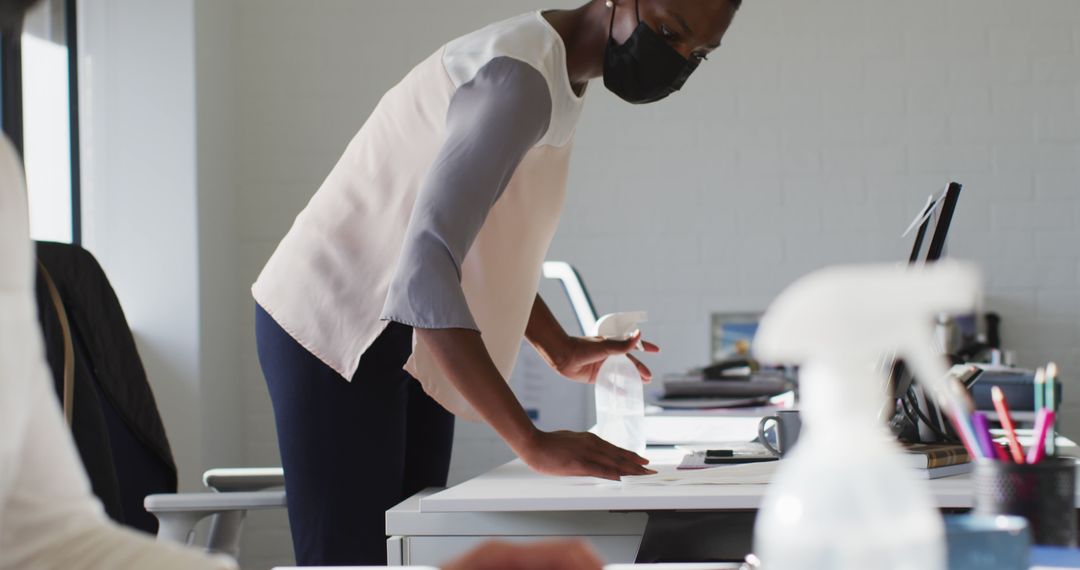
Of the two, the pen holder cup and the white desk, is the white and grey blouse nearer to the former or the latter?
the white desk

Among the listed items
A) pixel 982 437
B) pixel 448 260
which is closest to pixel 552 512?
pixel 448 260

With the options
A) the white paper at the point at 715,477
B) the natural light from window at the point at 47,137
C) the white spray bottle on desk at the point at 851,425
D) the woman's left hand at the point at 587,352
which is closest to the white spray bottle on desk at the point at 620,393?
the woman's left hand at the point at 587,352

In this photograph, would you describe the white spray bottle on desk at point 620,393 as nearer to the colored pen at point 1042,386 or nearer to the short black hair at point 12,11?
the colored pen at point 1042,386

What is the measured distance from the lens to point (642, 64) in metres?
1.57

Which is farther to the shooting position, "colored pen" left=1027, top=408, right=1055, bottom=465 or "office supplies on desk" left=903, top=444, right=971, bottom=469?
"office supplies on desk" left=903, top=444, right=971, bottom=469

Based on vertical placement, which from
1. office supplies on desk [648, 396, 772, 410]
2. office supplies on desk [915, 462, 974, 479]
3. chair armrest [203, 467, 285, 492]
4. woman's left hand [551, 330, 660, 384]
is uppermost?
woman's left hand [551, 330, 660, 384]

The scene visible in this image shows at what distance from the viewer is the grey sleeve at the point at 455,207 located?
1.32 m

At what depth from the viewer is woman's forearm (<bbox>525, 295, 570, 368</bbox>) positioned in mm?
1872

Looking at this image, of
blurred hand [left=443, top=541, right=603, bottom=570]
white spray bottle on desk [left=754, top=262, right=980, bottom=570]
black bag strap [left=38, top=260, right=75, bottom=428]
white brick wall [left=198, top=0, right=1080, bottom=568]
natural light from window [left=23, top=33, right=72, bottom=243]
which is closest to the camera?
white spray bottle on desk [left=754, top=262, right=980, bottom=570]

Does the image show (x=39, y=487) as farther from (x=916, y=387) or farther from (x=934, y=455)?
(x=916, y=387)

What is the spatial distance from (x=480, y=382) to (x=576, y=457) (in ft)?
0.46

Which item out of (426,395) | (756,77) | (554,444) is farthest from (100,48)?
(554,444)

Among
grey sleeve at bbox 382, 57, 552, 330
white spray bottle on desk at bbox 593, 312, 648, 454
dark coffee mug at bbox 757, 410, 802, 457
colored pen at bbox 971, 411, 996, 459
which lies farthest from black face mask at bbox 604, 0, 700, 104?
colored pen at bbox 971, 411, 996, 459

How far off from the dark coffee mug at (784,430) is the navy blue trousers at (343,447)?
1.62 ft
